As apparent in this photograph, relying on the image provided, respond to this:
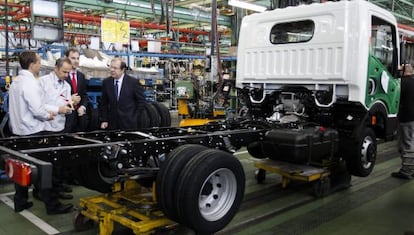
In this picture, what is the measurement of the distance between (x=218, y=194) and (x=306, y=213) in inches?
59.5

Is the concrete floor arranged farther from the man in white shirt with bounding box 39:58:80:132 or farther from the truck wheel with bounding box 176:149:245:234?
the man in white shirt with bounding box 39:58:80:132

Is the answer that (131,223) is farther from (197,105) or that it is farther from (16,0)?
(16,0)

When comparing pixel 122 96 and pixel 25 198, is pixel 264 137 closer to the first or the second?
pixel 122 96

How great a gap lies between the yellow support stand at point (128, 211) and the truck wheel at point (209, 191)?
325 mm

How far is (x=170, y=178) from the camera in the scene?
288cm

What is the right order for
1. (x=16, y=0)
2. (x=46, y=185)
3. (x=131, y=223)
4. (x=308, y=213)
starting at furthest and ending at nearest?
1. (x=16, y=0)
2. (x=308, y=213)
3. (x=131, y=223)
4. (x=46, y=185)

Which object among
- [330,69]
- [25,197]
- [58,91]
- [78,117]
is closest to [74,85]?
[78,117]

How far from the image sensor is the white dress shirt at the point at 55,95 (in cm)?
414

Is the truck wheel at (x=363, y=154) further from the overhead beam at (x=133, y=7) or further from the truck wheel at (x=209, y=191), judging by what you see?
the overhead beam at (x=133, y=7)

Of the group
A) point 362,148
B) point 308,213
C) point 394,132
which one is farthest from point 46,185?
point 394,132

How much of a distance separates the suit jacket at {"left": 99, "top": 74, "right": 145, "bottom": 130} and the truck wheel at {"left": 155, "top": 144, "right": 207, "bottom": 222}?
158 centimetres

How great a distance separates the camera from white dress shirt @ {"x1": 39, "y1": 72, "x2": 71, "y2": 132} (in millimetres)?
4141

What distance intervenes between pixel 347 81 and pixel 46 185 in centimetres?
359

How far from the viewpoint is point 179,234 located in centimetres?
352
